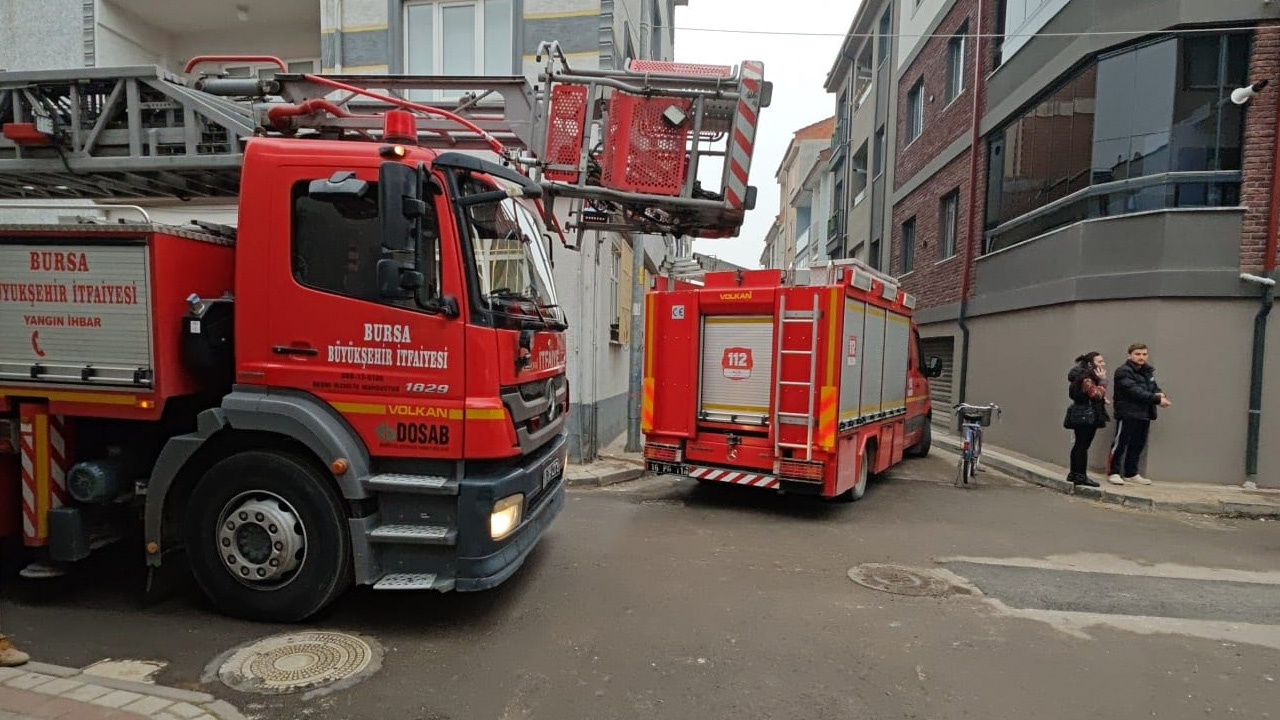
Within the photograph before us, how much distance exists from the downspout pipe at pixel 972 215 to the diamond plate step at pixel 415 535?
1232 cm

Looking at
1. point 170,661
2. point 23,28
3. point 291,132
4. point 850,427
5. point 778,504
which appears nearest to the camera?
point 170,661

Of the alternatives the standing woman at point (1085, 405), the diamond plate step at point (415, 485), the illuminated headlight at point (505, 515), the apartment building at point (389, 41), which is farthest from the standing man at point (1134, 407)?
the diamond plate step at point (415, 485)

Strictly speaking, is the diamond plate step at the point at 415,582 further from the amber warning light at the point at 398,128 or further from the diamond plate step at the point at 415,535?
the amber warning light at the point at 398,128

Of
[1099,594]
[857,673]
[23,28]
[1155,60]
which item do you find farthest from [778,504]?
[23,28]

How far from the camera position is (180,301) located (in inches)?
159

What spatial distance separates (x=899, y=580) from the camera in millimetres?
5199

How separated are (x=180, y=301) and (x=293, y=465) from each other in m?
1.25

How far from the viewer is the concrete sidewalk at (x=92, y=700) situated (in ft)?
9.51

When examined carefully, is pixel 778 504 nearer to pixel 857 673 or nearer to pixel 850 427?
pixel 850 427

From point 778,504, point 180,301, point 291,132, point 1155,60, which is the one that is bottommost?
point 778,504

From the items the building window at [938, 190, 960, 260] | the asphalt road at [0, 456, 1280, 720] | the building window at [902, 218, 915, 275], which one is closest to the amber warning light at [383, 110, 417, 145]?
the asphalt road at [0, 456, 1280, 720]

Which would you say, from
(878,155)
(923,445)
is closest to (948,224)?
(923,445)

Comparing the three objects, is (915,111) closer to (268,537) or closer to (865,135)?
(865,135)

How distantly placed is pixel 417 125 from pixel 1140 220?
951 centimetres
